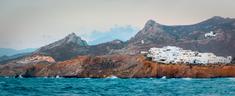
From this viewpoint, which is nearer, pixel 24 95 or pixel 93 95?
pixel 24 95

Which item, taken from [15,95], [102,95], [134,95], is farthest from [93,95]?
[15,95]

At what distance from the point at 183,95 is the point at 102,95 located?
1593cm

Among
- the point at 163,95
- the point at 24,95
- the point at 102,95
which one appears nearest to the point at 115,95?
the point at 102,95

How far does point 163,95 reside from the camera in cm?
9750

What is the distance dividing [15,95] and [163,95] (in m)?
29.0

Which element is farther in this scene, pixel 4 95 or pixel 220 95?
pixel 220 95

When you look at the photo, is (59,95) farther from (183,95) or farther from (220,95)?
(220,95)

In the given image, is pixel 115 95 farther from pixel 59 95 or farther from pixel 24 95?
pixel 24 95

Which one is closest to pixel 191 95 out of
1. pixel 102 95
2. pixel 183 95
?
pixel 183 95

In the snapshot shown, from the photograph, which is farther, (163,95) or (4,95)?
(163,95)

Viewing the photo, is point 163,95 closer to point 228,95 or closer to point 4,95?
point 228,95

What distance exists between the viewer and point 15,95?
90500 millimetres

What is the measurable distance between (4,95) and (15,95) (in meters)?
2.68

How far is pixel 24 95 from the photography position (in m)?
90.9
